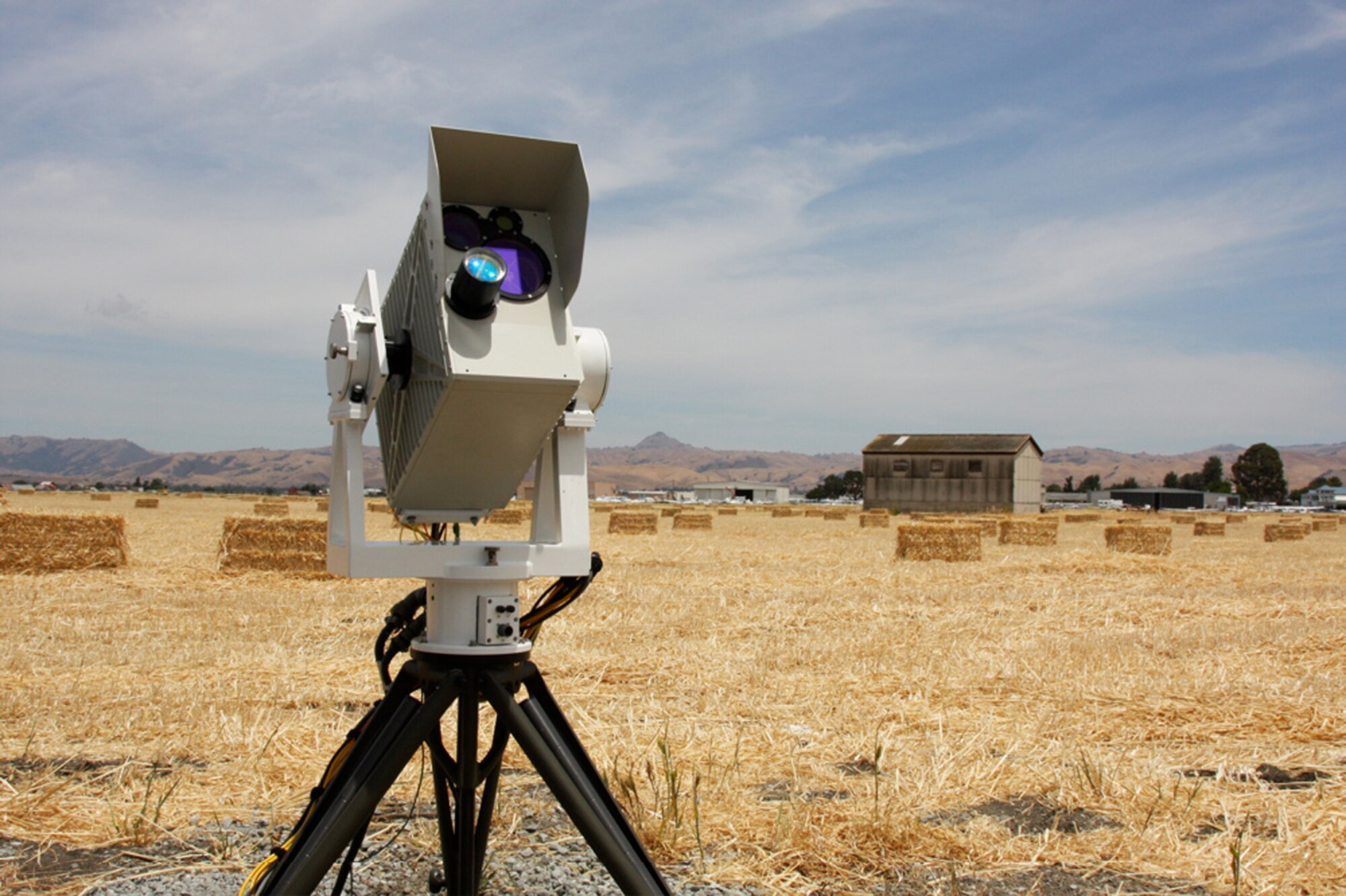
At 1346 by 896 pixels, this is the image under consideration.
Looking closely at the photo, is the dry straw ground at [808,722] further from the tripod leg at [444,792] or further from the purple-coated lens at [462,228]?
the purple-coated lens at [462,228]

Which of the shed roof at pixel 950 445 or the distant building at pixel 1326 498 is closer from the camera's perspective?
the shed roof at pixel 950 445

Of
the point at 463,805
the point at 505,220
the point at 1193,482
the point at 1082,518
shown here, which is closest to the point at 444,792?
the point at 463,805

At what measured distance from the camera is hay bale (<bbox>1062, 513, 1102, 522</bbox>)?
48906 millimetres

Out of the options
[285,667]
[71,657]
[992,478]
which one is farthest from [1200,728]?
[992,478]

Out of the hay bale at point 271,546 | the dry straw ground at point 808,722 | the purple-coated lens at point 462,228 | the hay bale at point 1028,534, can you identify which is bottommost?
the hay bale at point 1028,534

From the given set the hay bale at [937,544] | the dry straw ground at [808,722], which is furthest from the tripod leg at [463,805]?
the hay bale at [937,544]

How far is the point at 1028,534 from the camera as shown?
2770cm

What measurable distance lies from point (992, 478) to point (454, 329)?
62.8 meters

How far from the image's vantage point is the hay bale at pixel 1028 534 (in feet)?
90.5

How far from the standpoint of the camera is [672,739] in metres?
5.45

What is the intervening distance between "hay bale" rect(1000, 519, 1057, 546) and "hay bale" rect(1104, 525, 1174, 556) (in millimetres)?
5271

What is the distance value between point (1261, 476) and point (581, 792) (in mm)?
149407

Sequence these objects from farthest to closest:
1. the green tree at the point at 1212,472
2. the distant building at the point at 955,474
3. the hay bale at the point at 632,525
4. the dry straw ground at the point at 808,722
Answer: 1. the green tree at the point at 1212,472
2. the distant building at the point at 955,474
3. the hay bale at the point at 632,525
4. the dry straw ground at the point at 808,722

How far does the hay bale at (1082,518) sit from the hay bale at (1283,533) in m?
13.6
